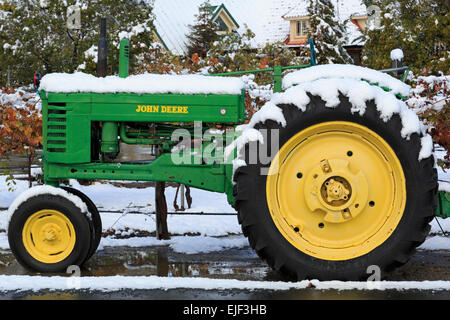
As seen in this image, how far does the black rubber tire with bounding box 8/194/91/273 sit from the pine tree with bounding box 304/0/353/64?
20.5 metres

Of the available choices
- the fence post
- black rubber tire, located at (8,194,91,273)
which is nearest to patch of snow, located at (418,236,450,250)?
the fence post

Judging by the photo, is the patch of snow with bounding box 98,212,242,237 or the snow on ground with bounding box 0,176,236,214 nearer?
the patch of snow with bounding box 98,212,242,237

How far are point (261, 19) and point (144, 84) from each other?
1138 inches

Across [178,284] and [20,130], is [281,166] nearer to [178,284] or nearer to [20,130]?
[178,284]

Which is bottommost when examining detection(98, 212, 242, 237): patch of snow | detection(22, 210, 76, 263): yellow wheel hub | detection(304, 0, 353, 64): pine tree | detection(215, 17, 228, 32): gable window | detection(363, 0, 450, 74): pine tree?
detection(98, 212, 242, 237): patch of snow

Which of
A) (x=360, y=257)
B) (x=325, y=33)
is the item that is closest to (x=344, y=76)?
(x=360, y=257)

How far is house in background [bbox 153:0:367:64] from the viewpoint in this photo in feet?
Answer: 98.2

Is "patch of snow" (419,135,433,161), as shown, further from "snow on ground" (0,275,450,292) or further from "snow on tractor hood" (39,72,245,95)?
"snow on tractor hood" (39,72,245,95)

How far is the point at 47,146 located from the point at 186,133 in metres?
1.19

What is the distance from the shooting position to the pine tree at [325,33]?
2464 cm

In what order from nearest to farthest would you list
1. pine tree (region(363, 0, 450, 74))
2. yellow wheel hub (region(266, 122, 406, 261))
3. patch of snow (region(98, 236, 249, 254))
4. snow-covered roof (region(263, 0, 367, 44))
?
yellow wheel hub (region(266, 122, 406, 261)) → patch of snow (region(98, 236, 249, 254)) → pine tree (region(363, 0, 450, 74)) → snow-covered roof (region(263, 0, 367, 44))

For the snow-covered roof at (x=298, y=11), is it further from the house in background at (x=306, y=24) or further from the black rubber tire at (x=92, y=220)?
the black rubber tire at (x=92, y=220)

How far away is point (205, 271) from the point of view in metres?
4.54
